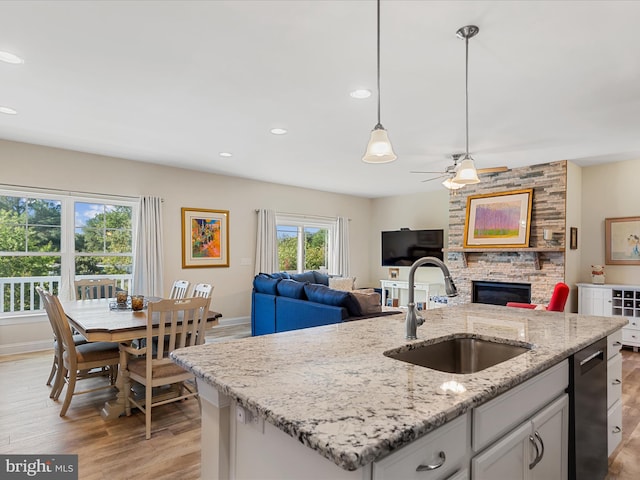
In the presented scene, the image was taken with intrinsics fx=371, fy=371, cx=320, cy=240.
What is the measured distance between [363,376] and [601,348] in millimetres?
1586

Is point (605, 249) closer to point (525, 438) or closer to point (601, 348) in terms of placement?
point (601, 348)

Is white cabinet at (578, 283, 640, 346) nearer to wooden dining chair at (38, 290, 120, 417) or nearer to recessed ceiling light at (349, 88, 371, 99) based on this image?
recessed ceiling light at (349, 88, 371, 99)

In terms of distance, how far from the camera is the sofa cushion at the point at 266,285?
5.11 metres

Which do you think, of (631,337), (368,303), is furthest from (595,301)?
(368,303)

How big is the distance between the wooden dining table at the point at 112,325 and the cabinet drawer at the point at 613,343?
109 inches

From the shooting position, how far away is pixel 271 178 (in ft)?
22.0

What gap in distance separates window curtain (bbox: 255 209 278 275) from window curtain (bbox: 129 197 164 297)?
1773 millimetres

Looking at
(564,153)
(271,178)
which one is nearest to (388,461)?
(564,153)

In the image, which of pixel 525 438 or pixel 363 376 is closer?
pixel 363 376

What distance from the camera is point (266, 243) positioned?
6934mm

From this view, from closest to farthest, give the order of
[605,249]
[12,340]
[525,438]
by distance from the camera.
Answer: [525,438] → [12,340] → [605,249]

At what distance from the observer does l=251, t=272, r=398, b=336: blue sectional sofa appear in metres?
3.90

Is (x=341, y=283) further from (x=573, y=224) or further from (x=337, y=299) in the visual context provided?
(x=573, y=224)

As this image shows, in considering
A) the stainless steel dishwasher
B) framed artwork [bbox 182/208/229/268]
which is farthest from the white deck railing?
the stainless steel dishwasher
